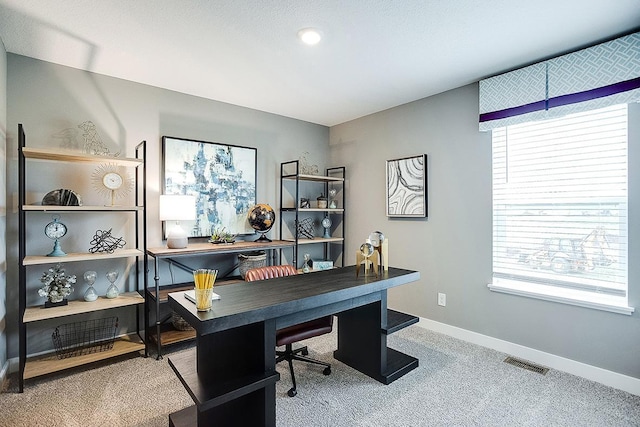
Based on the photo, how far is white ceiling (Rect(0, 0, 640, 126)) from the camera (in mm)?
1946

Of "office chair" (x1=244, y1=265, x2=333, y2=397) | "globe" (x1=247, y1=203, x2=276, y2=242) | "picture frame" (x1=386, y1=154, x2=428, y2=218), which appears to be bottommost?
"office chair" (x1=244, y1=265, x2=333, y2=397)

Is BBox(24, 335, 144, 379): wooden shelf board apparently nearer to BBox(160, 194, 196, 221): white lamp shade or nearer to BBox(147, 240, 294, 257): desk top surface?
BBox(147, 240, 294, 257): desk top surface

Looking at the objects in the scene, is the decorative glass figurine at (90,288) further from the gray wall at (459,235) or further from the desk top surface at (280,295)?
the gray wall at (459,235)

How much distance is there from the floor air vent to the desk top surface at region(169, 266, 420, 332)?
118 centimetres

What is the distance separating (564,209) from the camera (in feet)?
8.45

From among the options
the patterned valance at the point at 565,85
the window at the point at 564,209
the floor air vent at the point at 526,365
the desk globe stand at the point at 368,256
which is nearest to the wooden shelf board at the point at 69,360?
the desk globe stand at the point at 368,256

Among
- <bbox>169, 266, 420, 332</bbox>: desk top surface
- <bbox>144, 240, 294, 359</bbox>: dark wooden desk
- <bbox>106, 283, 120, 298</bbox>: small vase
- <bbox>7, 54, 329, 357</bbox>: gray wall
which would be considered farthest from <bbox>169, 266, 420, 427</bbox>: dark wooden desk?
<bbox>7, 54, 329, 357</bbox>: gray wall

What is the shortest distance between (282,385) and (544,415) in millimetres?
1689

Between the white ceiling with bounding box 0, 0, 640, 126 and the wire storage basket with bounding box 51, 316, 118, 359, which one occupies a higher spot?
the white ceiling with bounding box 0, 0, 640, 126

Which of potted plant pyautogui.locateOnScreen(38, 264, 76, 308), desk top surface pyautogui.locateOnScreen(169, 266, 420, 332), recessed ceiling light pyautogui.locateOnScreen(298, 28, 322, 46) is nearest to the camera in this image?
desk top surface pyautogui.locateOnScreen(169, 266, 420, 332)

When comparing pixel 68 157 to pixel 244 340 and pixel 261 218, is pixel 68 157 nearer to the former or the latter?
pixel 261 218

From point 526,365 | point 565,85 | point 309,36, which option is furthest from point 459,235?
point 309,36

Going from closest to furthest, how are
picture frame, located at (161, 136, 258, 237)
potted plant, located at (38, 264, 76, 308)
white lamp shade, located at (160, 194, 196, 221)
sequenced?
potted plant, located at (38, 264, 76, 308), white lamp shade, located at (160, 194, 196, 221), picture frame, located at (161, 136, 258, 237)

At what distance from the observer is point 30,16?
2051 millimetres
